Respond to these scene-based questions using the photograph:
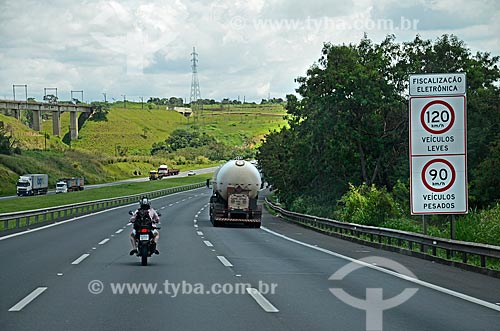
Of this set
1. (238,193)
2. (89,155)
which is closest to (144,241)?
(238,193)

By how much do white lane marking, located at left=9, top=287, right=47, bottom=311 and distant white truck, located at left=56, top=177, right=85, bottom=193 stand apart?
80.6m

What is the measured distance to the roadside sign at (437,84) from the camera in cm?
1939

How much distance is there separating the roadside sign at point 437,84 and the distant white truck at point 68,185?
76.7m

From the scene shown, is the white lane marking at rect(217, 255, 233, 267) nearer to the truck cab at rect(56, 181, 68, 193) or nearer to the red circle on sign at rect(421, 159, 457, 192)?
the red circle on sign at rect(421, 159, 457, 192)

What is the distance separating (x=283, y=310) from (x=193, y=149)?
6899 inches

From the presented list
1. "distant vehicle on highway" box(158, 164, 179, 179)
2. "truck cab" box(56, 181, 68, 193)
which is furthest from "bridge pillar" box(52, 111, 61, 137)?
"truck cab" box(56, 181, 68, 193)

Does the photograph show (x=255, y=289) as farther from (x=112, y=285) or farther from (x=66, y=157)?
(x=66, y=157)

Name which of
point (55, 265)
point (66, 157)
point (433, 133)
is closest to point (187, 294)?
→ point (55, 265)

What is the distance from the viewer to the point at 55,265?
17.2 m

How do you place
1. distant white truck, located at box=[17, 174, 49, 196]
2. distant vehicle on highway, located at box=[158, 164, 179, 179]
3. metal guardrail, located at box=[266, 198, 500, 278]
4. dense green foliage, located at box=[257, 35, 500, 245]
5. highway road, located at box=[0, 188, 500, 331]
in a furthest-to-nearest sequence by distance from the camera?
distant vehicle on highway, located at box=[158, 164, 179, 179], distant white truck, located at box=[17, 174, 49, 196], dense green foliage, located at box=[257, 35, 500, 245], metal guardrail, located at box=[266, 198, 500, 278], highway road, located at box=[0, 188, 500, 331]

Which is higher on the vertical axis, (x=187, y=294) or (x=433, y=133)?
(x=433, y=133)

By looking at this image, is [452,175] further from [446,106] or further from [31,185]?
[31,185]

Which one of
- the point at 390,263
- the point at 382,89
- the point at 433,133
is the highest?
the point at 382,89

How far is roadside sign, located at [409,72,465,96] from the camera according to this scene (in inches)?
763
